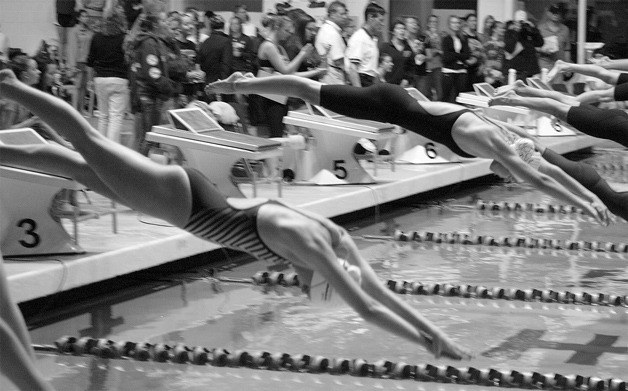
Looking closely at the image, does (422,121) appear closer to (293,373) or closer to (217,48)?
(293,373)

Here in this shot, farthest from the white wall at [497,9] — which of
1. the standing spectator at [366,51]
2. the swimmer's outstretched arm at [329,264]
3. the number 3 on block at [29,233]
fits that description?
the swimmer's outstretched arm at [329,264]

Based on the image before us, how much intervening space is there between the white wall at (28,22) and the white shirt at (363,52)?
479 cm

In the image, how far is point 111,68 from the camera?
8.53 m

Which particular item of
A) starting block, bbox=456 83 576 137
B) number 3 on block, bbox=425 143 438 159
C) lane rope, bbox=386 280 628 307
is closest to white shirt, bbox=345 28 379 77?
number 3 on block, bbox=425 143 438 159

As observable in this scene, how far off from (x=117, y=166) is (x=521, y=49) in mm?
11524

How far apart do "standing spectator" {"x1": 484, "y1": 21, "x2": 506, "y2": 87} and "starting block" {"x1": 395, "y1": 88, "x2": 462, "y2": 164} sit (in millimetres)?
2775

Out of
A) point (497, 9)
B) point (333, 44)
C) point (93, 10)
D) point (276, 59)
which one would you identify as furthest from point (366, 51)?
point (497, 9)

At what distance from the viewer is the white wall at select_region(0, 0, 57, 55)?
13445mm

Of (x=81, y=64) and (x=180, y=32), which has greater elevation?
(x=180, y=32)

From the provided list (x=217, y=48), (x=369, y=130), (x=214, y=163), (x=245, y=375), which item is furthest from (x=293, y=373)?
(x=217, y=48)

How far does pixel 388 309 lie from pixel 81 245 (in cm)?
333

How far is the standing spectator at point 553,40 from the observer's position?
50.0 feet

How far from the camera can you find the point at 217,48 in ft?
33.7

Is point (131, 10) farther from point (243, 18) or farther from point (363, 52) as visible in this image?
point (243, 18)
